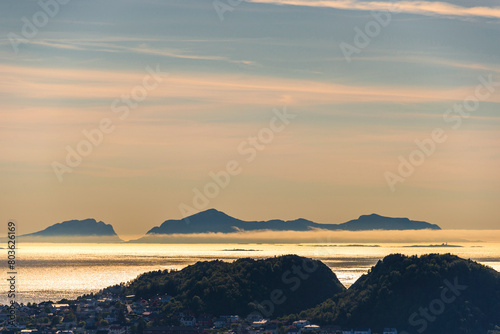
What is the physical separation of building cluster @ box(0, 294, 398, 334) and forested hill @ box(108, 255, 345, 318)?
4.70m

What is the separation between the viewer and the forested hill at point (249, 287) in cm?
13688

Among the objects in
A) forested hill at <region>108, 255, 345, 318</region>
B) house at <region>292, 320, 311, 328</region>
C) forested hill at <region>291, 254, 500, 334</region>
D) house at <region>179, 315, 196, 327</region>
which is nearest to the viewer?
forested hill at <region>291, 254, 500, 334</region>

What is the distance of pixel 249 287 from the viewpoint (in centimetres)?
14412

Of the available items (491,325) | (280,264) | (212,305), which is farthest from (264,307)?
(491,325)

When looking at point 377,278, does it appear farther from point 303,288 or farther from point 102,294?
point 102,294

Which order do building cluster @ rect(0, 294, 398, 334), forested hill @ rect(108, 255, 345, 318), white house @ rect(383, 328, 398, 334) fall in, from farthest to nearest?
forested hill @ rect(108, 255, 345, 318) → building cluster @ rect(0, 294, 398, 334) → white house @ rect(383, 328, 398, 334)

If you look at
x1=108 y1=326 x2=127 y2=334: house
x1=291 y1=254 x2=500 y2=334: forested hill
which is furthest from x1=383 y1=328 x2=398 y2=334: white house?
x1=108 y1=326 x2=127 y2=334: house

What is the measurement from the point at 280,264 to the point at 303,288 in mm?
9308

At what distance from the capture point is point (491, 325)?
11819cm

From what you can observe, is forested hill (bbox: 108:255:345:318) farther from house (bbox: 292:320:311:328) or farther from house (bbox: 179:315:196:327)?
house (bbox: 292:320:311:328)

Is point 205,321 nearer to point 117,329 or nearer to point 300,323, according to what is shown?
point 117,329

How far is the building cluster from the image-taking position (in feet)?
383

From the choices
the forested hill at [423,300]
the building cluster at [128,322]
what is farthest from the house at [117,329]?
the forested hill at [423,300]

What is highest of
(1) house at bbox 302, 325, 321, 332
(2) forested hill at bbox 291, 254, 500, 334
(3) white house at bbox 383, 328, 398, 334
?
(2) forested hill at bbox 291, 254, 500, 334
